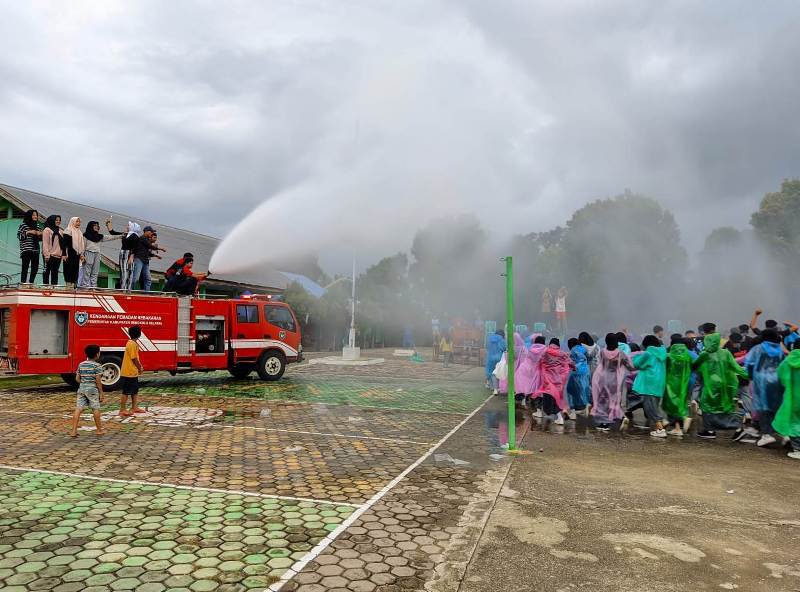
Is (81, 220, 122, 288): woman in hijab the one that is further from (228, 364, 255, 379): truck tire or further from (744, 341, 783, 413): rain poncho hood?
(744, 341, 783, 413): rain poncho hood

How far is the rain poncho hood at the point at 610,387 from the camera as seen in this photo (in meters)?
9.68

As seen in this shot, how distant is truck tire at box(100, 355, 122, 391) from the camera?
12.8 m

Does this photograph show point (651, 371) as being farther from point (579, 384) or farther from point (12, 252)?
point (12, 252)

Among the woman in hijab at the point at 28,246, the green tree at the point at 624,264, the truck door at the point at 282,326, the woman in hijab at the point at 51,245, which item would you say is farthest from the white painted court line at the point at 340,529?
the green tree at the point at 624,264

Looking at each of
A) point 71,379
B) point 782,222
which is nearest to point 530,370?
point 71,379

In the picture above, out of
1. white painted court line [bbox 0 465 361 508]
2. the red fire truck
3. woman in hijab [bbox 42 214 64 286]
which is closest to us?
white painted court line [bbox 0 465 361 508]

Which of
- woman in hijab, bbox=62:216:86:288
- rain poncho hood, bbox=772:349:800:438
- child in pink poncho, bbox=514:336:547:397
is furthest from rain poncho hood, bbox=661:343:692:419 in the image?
woman in hijab, bbox=62:216:86:288

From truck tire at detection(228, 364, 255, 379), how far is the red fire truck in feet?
0.09

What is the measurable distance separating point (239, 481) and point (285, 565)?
88.8 inches

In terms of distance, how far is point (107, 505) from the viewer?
16.5 ft

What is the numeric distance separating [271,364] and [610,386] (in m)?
9.79

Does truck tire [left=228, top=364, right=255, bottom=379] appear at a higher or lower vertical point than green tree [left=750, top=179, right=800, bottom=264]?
lower

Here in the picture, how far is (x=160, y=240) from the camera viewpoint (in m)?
24.8

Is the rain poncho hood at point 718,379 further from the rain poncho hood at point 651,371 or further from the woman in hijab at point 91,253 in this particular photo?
the woman in hijab at point 91,253
